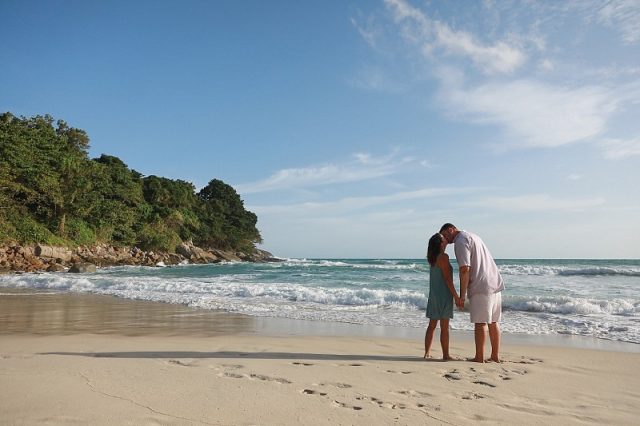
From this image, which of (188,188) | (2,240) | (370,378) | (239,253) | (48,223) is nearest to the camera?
(370,378)

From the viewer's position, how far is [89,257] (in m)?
34.9

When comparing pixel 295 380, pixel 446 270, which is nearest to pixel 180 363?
pixel 295 380

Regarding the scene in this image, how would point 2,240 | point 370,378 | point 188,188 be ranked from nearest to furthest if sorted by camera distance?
1. point 370,378
2. point 2,240
3. point 188,188

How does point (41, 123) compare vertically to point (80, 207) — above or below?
above

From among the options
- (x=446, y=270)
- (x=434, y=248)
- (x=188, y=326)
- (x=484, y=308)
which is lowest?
(x=188, y=326)

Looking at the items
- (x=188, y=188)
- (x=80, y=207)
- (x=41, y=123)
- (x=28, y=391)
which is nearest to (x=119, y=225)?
(x=80, y=207)

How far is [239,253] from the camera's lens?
62.8 metres

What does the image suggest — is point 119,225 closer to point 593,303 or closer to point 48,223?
point 48,223

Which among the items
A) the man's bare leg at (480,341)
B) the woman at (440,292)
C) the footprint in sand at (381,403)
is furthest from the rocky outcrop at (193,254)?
the footprint in sand at (381,403)

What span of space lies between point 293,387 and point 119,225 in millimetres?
42554

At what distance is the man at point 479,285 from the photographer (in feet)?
17.0

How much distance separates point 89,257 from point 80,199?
5.58m

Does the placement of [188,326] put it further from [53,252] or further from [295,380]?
[53,252]

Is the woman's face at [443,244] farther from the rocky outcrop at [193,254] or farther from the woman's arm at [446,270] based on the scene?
the rocky outcrop at [193,254]
